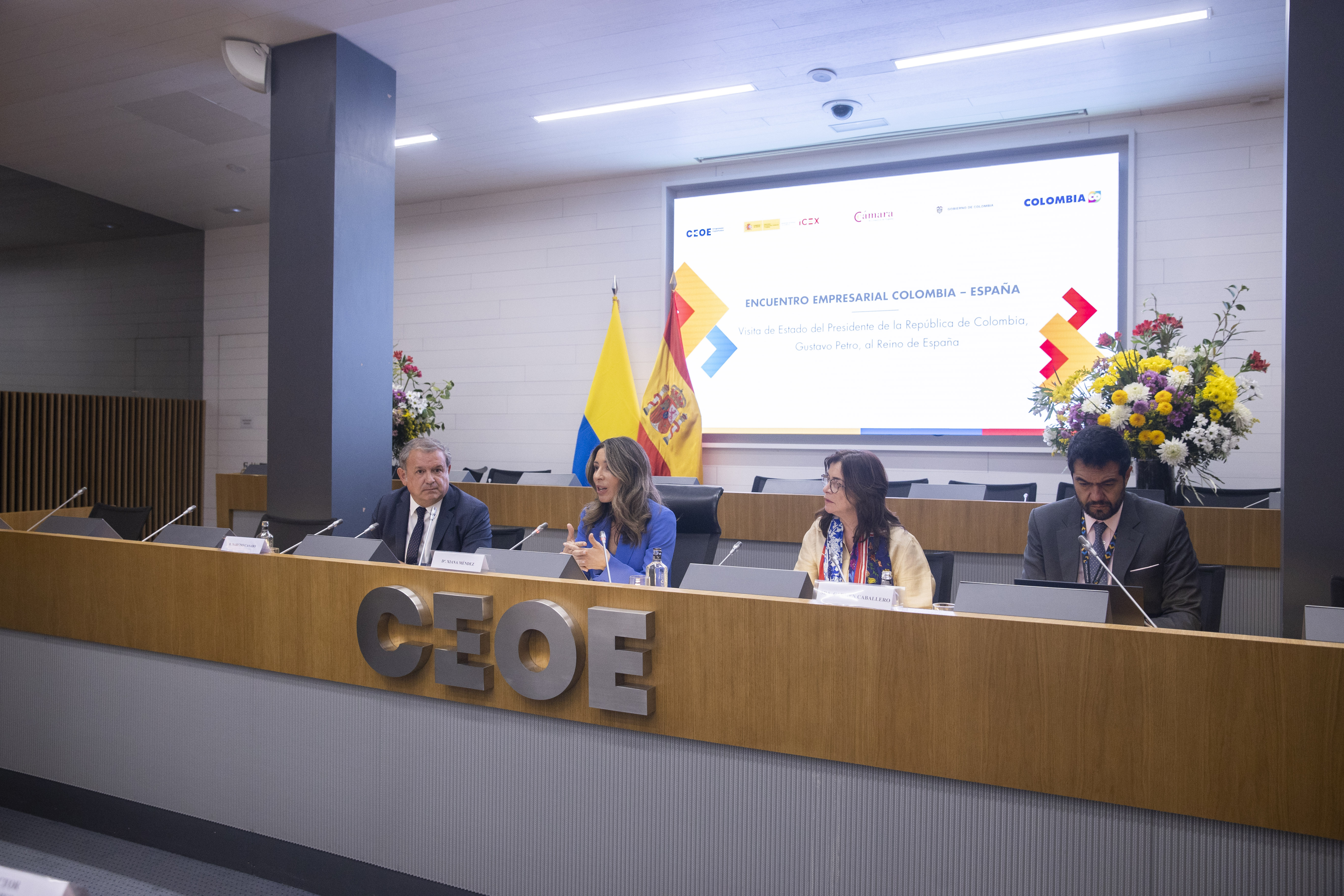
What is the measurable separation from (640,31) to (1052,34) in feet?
6.78

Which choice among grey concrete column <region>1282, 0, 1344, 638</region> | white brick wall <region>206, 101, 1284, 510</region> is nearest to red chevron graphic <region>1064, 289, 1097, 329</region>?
white brick wall <region>206, 101, 1284, 510</region>

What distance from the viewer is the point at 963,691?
1539 mm

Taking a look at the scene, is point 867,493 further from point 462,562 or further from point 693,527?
point 462,562

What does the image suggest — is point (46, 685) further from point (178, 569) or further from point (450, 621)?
point (450, 621)

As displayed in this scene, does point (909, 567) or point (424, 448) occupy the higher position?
point (424, 448)

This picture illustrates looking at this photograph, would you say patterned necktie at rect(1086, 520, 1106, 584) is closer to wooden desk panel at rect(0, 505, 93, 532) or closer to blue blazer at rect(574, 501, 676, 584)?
blue blazer at rect(574, 501, 676, 584)

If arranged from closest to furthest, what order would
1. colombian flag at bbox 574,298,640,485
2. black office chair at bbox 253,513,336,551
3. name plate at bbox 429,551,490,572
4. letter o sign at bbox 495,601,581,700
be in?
letter o sign at bbox 495,601,581,700 < name plate at bbox 429,551,490,572 < black office chair at bbox 253,513,336,551 < colombian flag at bbox 574,298,640,485

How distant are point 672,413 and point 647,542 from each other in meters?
3.18

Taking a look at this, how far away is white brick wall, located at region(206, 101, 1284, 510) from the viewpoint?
494cm

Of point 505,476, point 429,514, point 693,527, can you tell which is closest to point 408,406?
point 505,476

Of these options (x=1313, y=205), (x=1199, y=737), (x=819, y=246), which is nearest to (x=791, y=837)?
(x=1199, y=737)

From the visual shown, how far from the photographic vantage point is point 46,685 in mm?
2695

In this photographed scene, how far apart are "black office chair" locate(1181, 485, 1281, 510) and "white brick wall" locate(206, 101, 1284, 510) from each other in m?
1.26

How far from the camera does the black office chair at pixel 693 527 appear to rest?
3.23 meters
